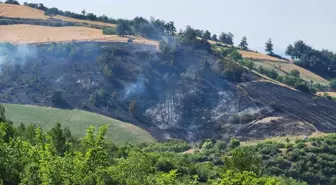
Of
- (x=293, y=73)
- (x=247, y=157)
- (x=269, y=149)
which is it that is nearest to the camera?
(x=247, y=157)

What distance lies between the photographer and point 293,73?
14512 centimetres

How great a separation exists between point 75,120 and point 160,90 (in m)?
23.0

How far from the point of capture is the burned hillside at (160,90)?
331 feet

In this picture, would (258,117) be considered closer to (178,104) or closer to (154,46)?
(178,104)

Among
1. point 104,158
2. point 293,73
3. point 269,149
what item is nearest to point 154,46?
point 293,73

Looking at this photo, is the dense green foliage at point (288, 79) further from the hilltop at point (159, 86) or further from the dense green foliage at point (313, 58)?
the dense green foliage at point (313, 58)

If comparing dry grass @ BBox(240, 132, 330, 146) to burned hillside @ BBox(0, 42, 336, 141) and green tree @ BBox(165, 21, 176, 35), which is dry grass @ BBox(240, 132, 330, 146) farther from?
green tree @ BBox(165, 21, 176, 35)

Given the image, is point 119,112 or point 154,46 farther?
point 154,46

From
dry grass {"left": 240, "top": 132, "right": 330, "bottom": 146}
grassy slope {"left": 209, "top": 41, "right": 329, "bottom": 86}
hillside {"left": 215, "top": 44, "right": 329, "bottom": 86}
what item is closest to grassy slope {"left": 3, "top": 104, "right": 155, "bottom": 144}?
dry grass {"left": 240, "top": 132, "right": 330, "bottom": 146}

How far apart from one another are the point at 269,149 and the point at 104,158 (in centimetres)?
5610

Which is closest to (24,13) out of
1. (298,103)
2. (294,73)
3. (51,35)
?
(51,35)

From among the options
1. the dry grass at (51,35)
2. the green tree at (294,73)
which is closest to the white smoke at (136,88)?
the dry grass at (51,35)

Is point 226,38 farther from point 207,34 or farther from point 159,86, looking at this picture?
point 159,86

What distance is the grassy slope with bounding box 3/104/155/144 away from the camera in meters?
87.6
